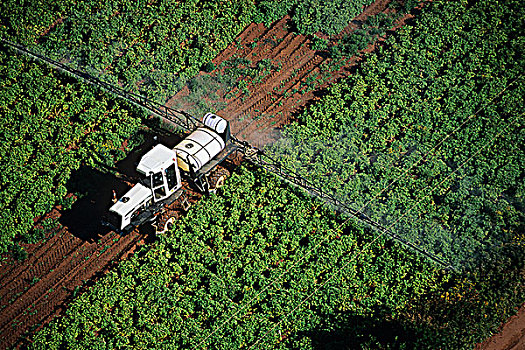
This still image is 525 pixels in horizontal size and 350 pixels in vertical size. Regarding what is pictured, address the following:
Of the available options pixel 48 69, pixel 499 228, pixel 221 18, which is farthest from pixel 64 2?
pixel 499 228

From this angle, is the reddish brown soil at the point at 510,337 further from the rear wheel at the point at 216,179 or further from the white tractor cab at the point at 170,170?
the white tractor cab at the point at 170,170

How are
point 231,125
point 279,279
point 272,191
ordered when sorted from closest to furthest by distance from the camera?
point 279,279 < point 272,191 < point 231,125

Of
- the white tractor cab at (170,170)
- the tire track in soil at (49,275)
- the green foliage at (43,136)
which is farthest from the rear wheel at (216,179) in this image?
the green foliage at (43,136)

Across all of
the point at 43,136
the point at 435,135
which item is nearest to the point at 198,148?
the point at 43,136

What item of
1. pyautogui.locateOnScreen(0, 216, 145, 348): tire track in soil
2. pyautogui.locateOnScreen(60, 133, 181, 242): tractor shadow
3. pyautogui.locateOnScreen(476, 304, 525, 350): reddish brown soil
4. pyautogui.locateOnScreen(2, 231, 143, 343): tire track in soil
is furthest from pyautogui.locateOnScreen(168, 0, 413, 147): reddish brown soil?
pyautogui.locateOnScreen(476, 304, 525, 350): reddish brown soil

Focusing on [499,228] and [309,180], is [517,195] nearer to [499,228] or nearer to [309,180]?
[499,228]

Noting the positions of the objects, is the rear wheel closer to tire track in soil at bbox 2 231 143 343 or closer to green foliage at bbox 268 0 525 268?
green foliage at bbox 268 0 525 268

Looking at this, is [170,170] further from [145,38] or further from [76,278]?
[145,38]
